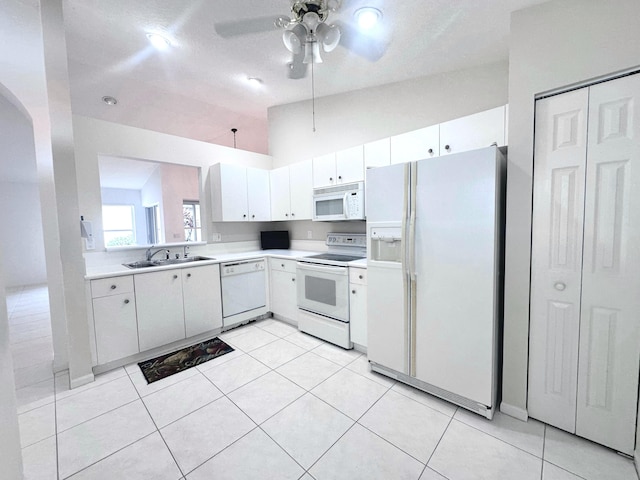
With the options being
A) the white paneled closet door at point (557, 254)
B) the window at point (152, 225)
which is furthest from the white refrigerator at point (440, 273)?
the window at point (152, 225)

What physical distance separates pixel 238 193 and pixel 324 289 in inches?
72.2

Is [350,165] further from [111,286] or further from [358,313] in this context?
[111,286]

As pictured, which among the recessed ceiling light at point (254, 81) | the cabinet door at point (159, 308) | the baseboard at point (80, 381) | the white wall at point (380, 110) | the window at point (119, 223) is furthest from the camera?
the window at point (119, 223)

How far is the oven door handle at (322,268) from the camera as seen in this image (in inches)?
102

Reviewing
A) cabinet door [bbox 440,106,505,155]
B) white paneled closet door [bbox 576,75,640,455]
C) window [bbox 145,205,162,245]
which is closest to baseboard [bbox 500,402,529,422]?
white paneled closet door [bbox 576,75,640,455]

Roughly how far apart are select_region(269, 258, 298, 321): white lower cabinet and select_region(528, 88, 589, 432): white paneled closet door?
2.27m

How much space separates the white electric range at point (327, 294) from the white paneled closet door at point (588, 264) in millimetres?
1484

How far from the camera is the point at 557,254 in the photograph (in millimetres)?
1561

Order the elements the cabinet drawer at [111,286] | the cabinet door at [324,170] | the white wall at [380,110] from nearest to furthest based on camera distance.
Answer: the cabinet drawer at [111,286]
the white wall at [380,110]
the cabinet door at [324,170]

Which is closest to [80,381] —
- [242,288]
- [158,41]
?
[242,288]

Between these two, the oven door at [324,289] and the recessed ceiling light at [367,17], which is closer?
the recessed ceiling light at [367,17]

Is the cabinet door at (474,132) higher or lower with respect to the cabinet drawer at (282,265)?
higher

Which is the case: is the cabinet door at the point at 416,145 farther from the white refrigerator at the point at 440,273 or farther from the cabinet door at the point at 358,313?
the cabinet door at the point at 358,313

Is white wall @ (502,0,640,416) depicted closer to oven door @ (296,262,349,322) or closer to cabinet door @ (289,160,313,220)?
oven door @ (296,262,349,322)
